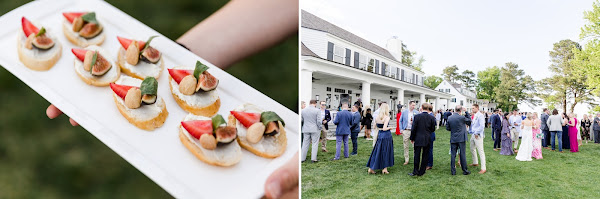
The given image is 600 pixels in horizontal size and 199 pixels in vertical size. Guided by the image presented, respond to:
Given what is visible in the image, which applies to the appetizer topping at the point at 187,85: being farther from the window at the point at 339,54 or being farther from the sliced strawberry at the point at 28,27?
the sliced strawberry at the point at 28,27

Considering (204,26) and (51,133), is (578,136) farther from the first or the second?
(51,133)

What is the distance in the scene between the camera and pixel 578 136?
6.95ft

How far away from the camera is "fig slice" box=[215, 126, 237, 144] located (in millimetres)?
1909

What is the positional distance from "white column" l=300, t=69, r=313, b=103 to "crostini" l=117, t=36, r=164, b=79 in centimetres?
93

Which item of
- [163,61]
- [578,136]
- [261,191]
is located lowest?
[261,191]

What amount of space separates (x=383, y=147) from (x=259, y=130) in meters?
1.79

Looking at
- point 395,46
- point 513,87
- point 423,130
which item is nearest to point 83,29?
point 395,46

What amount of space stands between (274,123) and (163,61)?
83cm

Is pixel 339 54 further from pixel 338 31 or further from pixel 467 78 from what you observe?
pixel 467 78

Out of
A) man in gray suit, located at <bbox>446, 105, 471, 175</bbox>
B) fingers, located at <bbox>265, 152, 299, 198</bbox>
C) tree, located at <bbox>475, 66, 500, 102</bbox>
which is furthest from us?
man in gray suit, located at <bbox>446, 105, 471, 175</bbox>

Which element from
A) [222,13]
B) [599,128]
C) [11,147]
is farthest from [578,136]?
[11,147]

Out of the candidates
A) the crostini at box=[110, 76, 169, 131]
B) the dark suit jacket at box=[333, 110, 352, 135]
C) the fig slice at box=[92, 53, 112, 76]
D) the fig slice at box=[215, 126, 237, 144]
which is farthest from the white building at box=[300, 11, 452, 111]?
the fig slice at box=[92, 53, 112, 76]

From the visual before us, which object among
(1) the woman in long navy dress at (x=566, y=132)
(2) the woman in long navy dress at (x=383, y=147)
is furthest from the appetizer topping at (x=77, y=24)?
(1) the woman in long navy dress at (x=566, y=132)

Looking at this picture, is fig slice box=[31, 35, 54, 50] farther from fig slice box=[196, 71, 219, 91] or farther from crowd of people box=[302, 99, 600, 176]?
crowd of people box=[302, 99, 600, 176]
